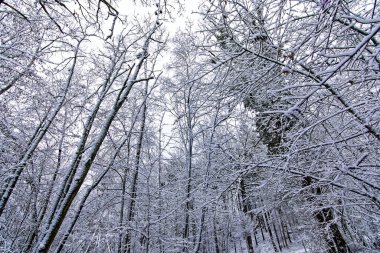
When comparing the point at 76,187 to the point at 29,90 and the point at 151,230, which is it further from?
the point at 151,230

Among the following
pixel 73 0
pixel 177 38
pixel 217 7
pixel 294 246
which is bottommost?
pixel 294 246

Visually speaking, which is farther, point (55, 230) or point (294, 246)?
point (294, 246)

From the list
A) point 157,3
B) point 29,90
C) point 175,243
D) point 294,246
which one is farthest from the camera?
point 294,246

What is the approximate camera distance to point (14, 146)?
4664mm

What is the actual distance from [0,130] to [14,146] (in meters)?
0.48

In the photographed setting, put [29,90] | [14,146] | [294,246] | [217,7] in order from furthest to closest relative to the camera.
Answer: [294,246] < [14,146] < [29,90] < [217,7]

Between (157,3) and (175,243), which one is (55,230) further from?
(175,243)

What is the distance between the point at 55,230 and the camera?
248 cm

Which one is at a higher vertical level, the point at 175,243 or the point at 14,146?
the point at 14,146

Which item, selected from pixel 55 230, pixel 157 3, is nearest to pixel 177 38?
pixel 157 3

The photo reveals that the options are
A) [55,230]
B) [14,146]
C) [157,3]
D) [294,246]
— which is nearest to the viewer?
[55,230]

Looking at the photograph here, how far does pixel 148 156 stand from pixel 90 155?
5.24m

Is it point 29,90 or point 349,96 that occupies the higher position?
point 29,90

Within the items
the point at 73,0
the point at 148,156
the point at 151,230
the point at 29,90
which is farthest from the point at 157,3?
the point at 151,230
